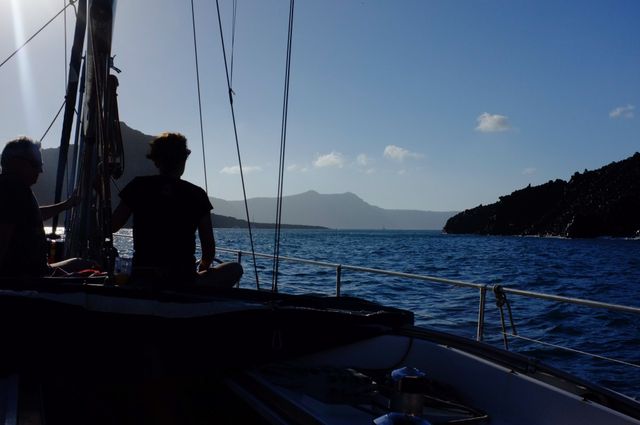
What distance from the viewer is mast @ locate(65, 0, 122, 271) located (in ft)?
16.0

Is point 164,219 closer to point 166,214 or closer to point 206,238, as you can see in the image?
point 166,214

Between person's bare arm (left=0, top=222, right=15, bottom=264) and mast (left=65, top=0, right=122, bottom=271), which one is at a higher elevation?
mast (left=65, top=0, right=122, bottom=271)

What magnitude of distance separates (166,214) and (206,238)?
0.42 m

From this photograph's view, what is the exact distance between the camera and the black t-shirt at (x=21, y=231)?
304 cm

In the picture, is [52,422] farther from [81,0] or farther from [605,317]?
[605,317]

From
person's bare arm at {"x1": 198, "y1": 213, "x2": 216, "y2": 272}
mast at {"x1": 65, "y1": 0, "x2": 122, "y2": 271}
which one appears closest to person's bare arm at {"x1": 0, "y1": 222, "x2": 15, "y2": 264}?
person's bare arm at {"x1": 198, "y1": 213, "x2": 216, "y2": 272}

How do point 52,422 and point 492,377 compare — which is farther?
point 492,377

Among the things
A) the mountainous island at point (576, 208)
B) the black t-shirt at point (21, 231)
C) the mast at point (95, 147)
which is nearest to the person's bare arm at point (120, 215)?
the black t-shirt at point (21, 231)

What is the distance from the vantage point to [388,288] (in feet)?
48.5

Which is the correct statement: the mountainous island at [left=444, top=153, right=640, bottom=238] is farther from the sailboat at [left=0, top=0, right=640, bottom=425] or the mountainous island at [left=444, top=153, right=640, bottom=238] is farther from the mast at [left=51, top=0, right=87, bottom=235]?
the sailboat at [left=0, top=0, right=640, bottom=425]

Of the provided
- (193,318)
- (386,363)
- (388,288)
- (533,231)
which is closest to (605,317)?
(388,288)

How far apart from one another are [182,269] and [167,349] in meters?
0.87

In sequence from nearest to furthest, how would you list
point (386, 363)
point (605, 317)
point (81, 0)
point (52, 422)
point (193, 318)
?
point (52, 422) → point (193, 318) → point (386, 363) → point (81, 0) → point (605, 317)

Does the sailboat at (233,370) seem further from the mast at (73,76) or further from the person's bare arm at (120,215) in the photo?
the mast at (73,76)
